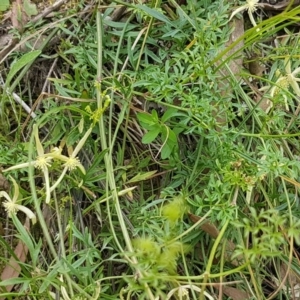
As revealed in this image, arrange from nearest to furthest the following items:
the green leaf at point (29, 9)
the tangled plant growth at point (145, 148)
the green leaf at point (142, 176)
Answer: the tangled plant growth at point (145, 148) < the green leaf at point (142, 176) < the green leaf at point (29, 9)

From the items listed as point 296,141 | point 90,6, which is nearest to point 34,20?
point 90,6

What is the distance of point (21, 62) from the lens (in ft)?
4.97

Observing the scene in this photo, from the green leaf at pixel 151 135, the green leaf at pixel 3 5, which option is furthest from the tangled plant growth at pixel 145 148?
the green leaf at pixel 3 5

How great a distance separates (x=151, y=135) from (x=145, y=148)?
0.15m

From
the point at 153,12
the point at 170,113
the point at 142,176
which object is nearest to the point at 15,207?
the point at 142,176

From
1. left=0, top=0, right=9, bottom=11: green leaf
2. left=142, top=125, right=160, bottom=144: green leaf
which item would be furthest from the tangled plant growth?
left=0, top=0, right=9, bottom=11: green leaf

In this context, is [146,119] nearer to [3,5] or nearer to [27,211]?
[27,211]

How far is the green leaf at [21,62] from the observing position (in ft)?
4.94

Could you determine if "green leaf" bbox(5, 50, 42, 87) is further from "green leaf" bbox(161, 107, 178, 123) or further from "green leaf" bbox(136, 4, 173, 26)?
"green leaf" bbox(161, 107, 178, 123)

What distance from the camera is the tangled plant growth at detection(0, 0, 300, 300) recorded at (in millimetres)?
1327

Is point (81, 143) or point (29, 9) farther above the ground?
point (29, 9)

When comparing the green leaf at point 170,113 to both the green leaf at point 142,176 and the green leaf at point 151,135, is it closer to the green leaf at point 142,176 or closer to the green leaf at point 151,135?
the green leaf at point 151,135

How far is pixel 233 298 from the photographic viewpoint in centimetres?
142

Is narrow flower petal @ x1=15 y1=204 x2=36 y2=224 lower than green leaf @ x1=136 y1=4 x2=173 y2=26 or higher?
lower
